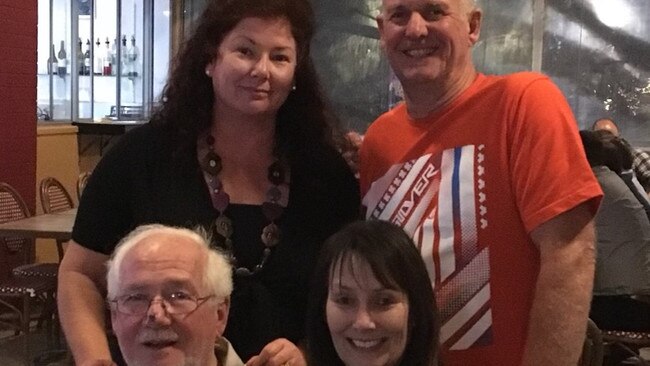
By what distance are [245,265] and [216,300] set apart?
0.20 meters

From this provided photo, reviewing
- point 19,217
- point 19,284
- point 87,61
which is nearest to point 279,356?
point 19,284

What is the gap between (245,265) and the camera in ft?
6.09

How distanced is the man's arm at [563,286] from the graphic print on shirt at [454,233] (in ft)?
0.43

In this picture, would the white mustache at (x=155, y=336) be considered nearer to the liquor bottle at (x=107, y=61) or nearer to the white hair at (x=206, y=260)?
the white hair at (x=206, y=260)

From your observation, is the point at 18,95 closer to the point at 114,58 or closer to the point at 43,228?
the point at 43,228

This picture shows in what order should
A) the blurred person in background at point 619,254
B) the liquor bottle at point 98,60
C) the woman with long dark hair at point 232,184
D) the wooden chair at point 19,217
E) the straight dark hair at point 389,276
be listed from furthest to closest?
1. the liquor bottle at point 98,60
2. the wooden chair at point 19,217
3. the blurred person in background at point 619,254
4. the woman with long dark hair at point 232,184
5. the straight dark hair at point 389,276

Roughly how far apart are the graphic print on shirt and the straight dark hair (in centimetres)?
6

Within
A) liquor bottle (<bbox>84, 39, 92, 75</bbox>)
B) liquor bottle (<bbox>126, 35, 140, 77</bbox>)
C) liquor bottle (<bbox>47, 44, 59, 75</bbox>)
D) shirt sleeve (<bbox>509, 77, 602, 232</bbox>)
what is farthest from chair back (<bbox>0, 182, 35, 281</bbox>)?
shirt sleeve (<bbox>509, 77, 602, 232</bbox>)

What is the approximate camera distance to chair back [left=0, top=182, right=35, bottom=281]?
5.41 meters

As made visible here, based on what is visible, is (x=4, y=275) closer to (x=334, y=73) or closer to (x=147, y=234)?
(x=334, y=73)

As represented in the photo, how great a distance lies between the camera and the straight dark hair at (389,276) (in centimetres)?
160

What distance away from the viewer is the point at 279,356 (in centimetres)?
173

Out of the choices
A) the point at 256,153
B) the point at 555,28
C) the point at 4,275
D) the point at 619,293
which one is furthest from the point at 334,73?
the point at 256,153

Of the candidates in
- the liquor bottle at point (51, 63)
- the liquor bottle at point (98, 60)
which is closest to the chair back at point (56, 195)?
the liquor bottle at point (51, 63)
